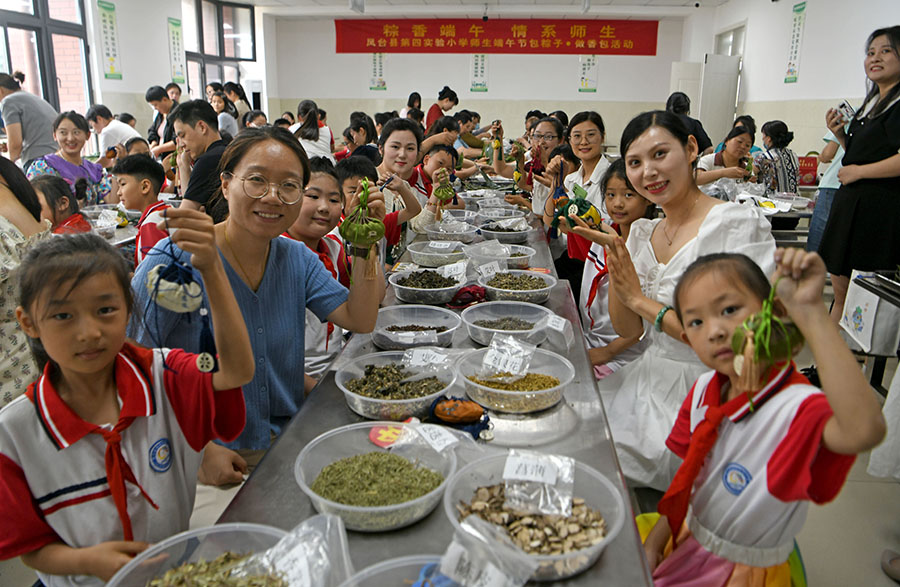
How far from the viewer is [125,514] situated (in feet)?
3.69

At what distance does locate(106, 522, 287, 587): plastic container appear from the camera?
3.05 ft

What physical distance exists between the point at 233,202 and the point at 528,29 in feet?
36.2

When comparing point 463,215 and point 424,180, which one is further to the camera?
point 424,180

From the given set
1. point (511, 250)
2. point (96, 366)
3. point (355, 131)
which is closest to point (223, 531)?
point (96, 366)

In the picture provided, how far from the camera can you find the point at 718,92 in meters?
9.32

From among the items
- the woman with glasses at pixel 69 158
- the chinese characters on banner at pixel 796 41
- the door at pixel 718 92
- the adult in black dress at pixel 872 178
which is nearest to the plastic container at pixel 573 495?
the adult in black dress at pixel 872 178

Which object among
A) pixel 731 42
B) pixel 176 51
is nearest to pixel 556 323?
pixel 176 51

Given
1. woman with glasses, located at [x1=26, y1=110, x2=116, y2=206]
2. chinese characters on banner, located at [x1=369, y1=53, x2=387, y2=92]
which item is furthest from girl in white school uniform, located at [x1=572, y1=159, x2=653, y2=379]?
chinese characters on banner, located at [x1=369, y1=53, x2=387, y2=92]

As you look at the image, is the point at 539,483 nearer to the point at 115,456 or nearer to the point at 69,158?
the point at 115,456

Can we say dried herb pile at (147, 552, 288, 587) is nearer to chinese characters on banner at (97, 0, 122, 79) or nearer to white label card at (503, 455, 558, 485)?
white label card at (503, 455, 558, 485)

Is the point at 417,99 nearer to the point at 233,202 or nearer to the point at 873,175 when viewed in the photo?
the point at 873,175

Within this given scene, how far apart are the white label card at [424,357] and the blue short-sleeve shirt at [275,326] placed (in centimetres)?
30

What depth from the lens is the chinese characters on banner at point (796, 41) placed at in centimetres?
715

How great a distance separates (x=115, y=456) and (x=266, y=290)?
0.64 meters
